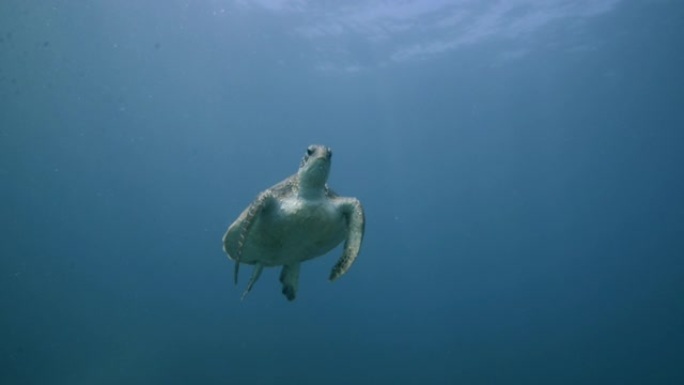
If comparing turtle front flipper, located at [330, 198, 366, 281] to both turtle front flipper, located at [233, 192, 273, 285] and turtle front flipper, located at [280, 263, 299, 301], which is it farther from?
turtle front flipper, located at [280, 263, 299, 301]

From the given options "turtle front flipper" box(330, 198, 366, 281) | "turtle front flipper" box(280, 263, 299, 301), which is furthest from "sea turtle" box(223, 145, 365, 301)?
"turtle front flipper" box(280, 263, 299, 301)

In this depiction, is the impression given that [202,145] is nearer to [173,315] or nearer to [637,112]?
[173,315]

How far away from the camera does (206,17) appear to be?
28.2 m

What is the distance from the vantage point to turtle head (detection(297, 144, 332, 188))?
15.8 ft

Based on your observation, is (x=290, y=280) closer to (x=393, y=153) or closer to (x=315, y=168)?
(x=315, y=168)

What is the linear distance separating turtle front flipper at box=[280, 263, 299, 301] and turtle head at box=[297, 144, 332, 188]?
1.42m

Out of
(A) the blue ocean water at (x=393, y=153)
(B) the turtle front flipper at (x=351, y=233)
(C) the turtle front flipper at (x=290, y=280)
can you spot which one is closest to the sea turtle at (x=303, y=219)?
(B) the turtle front flipper at (x=351, y=233)

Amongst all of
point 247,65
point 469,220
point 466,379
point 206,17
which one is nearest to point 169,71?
Answer: point 247,65

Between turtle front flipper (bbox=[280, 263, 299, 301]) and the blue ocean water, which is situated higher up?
the blue ocean water

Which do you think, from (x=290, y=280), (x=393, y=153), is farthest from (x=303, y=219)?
(x=393, y=153)

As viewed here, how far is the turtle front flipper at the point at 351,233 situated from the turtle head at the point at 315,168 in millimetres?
419

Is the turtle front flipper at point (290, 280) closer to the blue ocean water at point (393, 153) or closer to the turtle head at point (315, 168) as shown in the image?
the turtle head at point (315, 168)

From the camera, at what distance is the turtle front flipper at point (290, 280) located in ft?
18.4

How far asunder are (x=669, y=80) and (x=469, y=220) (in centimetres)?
3633
